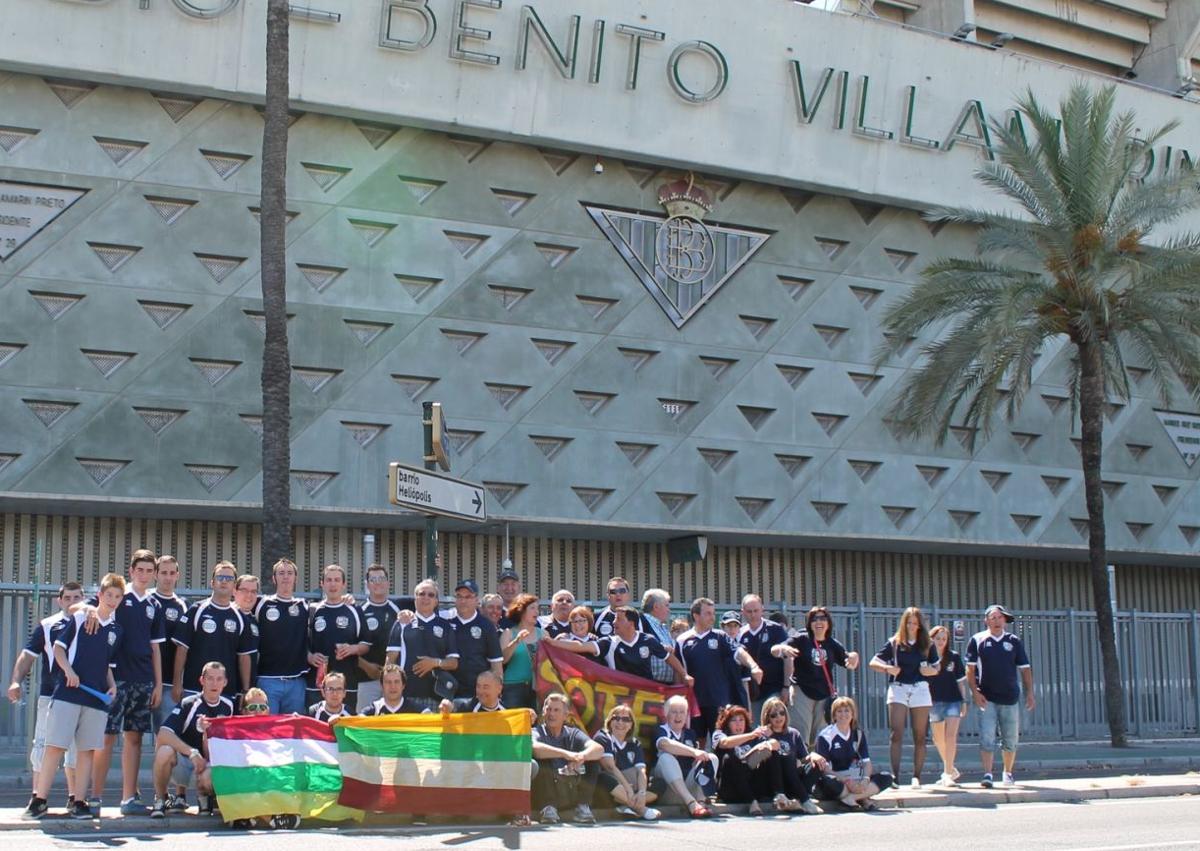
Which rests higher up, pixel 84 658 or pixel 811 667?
pixel 84 658

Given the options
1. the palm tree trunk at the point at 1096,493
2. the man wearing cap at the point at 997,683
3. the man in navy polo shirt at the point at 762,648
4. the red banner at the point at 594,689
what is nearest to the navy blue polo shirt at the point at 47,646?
the red banner at the point at 594,689

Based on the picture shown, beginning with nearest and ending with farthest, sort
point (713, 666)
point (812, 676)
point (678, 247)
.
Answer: point (713, 666) → point (812, 676) → point (678, 247)

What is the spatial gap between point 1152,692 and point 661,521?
853cm

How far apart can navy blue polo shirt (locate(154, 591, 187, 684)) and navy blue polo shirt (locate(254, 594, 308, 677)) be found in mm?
720

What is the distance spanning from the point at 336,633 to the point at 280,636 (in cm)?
55

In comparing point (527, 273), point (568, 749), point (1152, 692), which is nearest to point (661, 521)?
point (527, 273)

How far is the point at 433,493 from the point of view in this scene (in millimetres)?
13602

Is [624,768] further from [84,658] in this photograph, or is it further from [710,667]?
[84,658]

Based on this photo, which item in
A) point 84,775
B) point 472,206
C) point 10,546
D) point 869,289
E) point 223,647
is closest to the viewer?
point 84,775

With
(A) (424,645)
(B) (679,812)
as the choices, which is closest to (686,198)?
(A) (424,645)

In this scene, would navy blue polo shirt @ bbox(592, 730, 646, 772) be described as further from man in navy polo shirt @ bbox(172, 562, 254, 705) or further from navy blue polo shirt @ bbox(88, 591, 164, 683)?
navy blue polo shirt @ bbox(88, 591, 164, 683)

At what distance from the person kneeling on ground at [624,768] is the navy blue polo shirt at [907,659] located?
13.7 ft

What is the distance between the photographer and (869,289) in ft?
91.9

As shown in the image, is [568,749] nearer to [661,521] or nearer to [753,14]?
[661,521]
